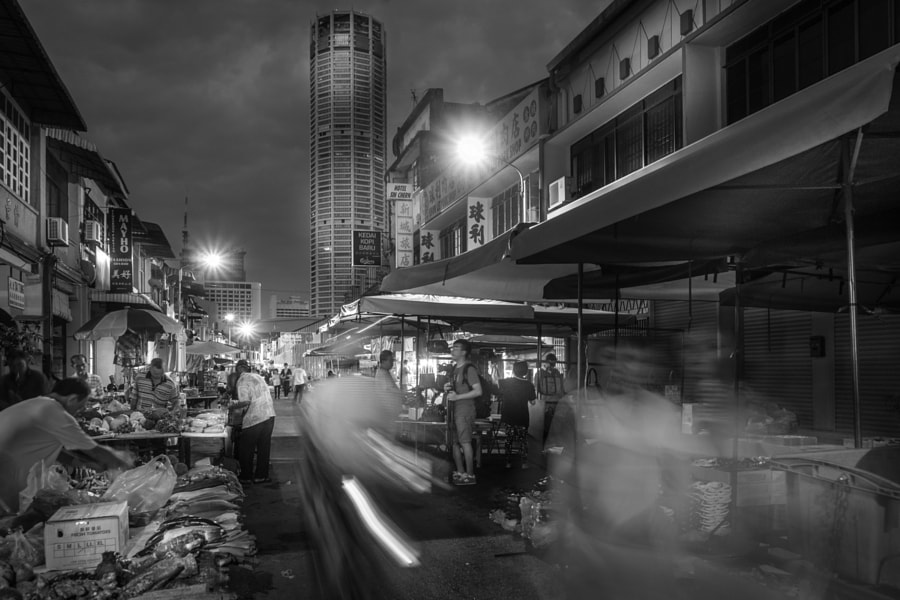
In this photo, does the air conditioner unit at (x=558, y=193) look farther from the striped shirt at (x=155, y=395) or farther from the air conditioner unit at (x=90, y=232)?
the air conditioner unit at (x=90, y=232)

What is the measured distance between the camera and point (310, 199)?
127 m

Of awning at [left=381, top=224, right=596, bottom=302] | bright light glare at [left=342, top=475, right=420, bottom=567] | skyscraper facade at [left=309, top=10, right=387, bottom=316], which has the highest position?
skyscraper facade at [left=309, top=10, right=387, bottom=316]

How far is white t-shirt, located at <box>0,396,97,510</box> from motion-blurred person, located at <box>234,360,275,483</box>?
4.42m

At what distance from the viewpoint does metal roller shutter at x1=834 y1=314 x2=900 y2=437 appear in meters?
10.7

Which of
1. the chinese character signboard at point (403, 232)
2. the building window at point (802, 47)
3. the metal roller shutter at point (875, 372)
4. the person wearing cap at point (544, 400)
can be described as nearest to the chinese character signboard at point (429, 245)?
the chinese character signboard at point (403, 232)

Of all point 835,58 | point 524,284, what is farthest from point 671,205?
point 835,58

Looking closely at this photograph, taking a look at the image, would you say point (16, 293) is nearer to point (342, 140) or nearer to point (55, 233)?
point (55, 233)

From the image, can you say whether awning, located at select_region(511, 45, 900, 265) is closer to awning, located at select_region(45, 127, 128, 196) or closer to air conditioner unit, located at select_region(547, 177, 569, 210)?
air conditioner unit, located at select_region(547, 177, 569, 210)

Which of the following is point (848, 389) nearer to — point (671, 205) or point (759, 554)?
point (759, 554)

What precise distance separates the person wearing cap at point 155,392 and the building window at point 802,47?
12.2 meters

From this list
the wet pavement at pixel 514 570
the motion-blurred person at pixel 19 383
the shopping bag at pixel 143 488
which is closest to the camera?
the wet pavement at pixel 514 570

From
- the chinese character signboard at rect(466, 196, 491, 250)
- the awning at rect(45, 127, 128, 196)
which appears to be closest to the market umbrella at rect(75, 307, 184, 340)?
the awning at rect(45, 127, 128, 196)

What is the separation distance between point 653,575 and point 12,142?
15.8 meters

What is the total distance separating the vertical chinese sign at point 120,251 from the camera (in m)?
22.8
